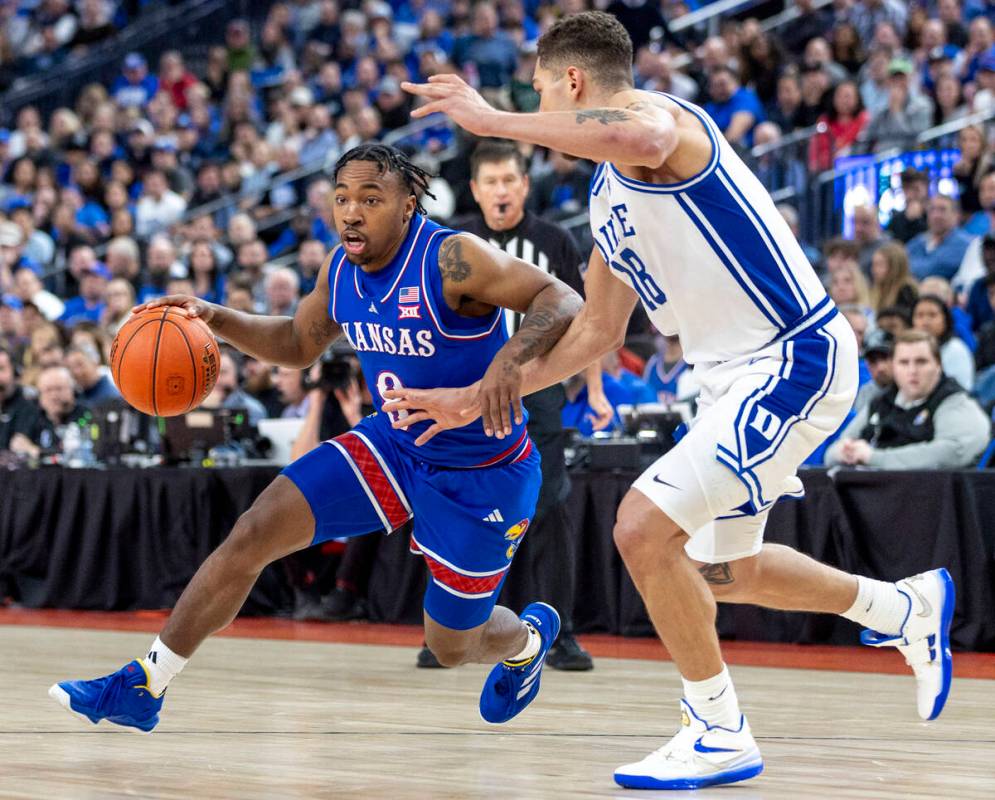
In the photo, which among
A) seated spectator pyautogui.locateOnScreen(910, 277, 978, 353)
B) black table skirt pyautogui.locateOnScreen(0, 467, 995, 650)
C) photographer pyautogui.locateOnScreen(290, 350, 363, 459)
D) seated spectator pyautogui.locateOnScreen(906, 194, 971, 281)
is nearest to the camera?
black table skirt pyautogui.locateOnScreen(0, 467, 995, 650)

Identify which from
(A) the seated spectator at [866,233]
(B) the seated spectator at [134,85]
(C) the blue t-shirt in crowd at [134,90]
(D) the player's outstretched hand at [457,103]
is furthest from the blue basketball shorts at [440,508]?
(C) the blue t-shirt in crowd at [134,90]

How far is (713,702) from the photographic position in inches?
151

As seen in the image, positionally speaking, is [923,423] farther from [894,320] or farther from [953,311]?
[953,311]

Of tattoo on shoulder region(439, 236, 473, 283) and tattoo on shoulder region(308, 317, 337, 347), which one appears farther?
tattoo on shoulder region(308, 317, 337, 347)

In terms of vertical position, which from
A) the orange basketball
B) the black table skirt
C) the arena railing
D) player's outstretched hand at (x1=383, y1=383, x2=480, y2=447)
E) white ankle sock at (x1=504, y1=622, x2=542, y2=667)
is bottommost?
the black table skirt

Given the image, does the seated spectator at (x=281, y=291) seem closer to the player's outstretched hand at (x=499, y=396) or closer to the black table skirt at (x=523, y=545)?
the black table skirt at (x=523, y=545)

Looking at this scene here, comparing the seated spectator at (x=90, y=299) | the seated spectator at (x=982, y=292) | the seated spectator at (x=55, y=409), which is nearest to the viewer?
the seated spectator at (x=982, y=292)

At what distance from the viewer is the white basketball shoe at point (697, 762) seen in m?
3.75

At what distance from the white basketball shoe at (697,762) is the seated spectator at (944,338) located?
5682mm

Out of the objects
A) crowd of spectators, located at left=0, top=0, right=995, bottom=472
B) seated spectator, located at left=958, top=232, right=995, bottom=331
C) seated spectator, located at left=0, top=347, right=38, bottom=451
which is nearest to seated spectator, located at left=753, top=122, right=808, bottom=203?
crowd of spectators, located at left=0, top=0, right=995, bottom=472

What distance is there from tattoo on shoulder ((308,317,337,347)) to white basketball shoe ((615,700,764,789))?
1.76 meters

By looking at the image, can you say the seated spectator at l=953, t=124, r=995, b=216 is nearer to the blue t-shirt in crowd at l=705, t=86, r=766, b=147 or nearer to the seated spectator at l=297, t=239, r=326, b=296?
the blue t-shirt in crowd at l=705, t=86, r=766, b=147

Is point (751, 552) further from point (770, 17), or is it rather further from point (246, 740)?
point (770, 17)

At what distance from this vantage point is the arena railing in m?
19.7
